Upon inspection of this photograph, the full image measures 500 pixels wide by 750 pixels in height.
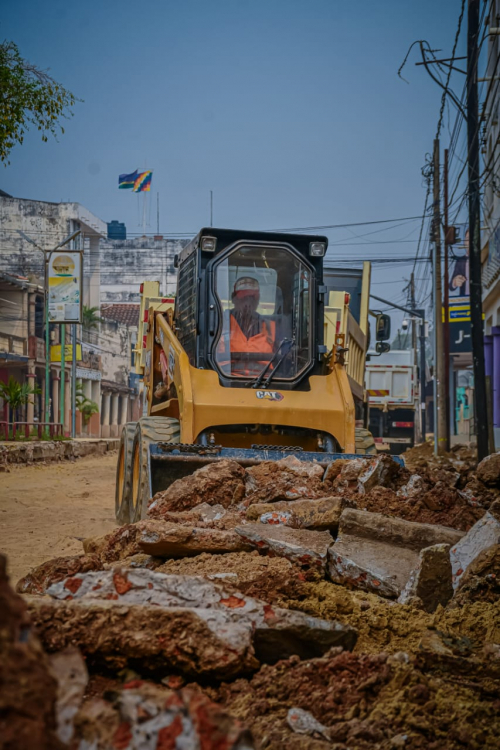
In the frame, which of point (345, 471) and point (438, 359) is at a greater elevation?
point (438, 359)

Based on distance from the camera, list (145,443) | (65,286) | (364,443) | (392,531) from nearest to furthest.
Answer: (392,531)
(145,443)
(364,443)
(65,286)

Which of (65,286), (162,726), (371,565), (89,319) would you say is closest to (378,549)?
(371,565)

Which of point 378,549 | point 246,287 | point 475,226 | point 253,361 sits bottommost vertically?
point 378,549

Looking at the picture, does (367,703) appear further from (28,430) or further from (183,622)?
(28,430)

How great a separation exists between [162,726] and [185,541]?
3.02 metres

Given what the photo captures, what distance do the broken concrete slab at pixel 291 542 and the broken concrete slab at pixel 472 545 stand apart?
82 centimetres

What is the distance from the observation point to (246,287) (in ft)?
29.2

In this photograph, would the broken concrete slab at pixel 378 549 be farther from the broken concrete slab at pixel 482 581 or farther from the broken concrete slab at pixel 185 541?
the broken concrete slab at pixel 185 541

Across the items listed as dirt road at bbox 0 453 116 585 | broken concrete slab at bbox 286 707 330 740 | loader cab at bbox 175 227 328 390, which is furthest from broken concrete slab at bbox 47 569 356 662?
loader cab at bbox 175 227 328 390

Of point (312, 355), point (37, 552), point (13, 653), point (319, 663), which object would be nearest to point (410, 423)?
point (312, 355)

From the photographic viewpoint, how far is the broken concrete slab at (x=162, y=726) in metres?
2.03

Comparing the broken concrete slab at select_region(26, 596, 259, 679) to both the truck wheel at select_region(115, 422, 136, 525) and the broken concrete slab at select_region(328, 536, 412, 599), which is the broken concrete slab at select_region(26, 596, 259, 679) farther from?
the truck wheel at select_region(115, 422, 136, 525)

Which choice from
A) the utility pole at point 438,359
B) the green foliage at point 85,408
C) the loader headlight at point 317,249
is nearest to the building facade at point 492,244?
the utility pole at point 438,359

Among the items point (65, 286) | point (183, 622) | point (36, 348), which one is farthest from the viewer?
point (36, 348)
